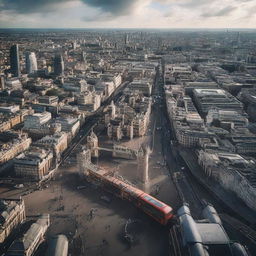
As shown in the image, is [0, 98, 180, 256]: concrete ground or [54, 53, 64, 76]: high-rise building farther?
[54, 53, 64, 76]: high-rise building

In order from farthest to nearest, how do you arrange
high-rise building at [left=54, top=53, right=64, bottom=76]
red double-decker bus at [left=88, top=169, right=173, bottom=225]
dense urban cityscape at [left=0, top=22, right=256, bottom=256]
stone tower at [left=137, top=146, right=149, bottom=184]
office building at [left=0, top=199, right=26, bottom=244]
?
1. high-rise building at [left=54, top=53, right=64, bottom=76]
2. stone tower at [left=137, top=146, right=149, bottom=184]
3. red double-decker bus at [left=88, top=169, right=173, bottom=225]
4. dense urban cityscape at [left=0, top=22, right=256, bottom=256]
5. office building at [left=0, top=199, right=26, bottom=244]

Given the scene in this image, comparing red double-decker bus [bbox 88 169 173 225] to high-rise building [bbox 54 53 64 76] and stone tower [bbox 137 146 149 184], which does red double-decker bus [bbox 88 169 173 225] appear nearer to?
stone tower [bbox 137 146 149 184]

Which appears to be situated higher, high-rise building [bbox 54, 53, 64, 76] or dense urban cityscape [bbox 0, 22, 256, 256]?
high-rise building [bbox 54, 53, 64, 76]

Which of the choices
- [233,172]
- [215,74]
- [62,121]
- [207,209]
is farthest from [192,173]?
[215,74]

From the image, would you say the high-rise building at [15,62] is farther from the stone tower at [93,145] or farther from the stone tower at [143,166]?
the stone tower at [143,166]

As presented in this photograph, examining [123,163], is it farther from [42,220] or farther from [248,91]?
[248,91]

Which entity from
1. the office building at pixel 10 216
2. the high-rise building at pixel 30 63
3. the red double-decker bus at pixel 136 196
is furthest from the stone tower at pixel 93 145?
the high-rise building at pixel 30 63

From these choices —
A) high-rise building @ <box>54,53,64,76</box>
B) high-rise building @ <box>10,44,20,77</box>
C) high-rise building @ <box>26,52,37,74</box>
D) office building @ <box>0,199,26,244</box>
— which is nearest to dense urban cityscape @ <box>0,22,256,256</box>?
office building @ <box>0,199,26,244</box>

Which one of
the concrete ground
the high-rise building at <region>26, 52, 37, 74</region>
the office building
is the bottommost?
the concrete ground

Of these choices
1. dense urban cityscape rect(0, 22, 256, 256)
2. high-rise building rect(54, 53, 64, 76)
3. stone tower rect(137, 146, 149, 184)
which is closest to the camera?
Answer: dense urban cityscape rect(0, 22, 256, 256)

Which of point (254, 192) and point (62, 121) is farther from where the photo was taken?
point (62, 121)

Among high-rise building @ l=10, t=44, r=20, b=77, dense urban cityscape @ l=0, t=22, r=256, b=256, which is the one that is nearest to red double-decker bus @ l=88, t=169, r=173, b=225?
dense urban cityscape @ l=0, t=22, r=256, b=256
